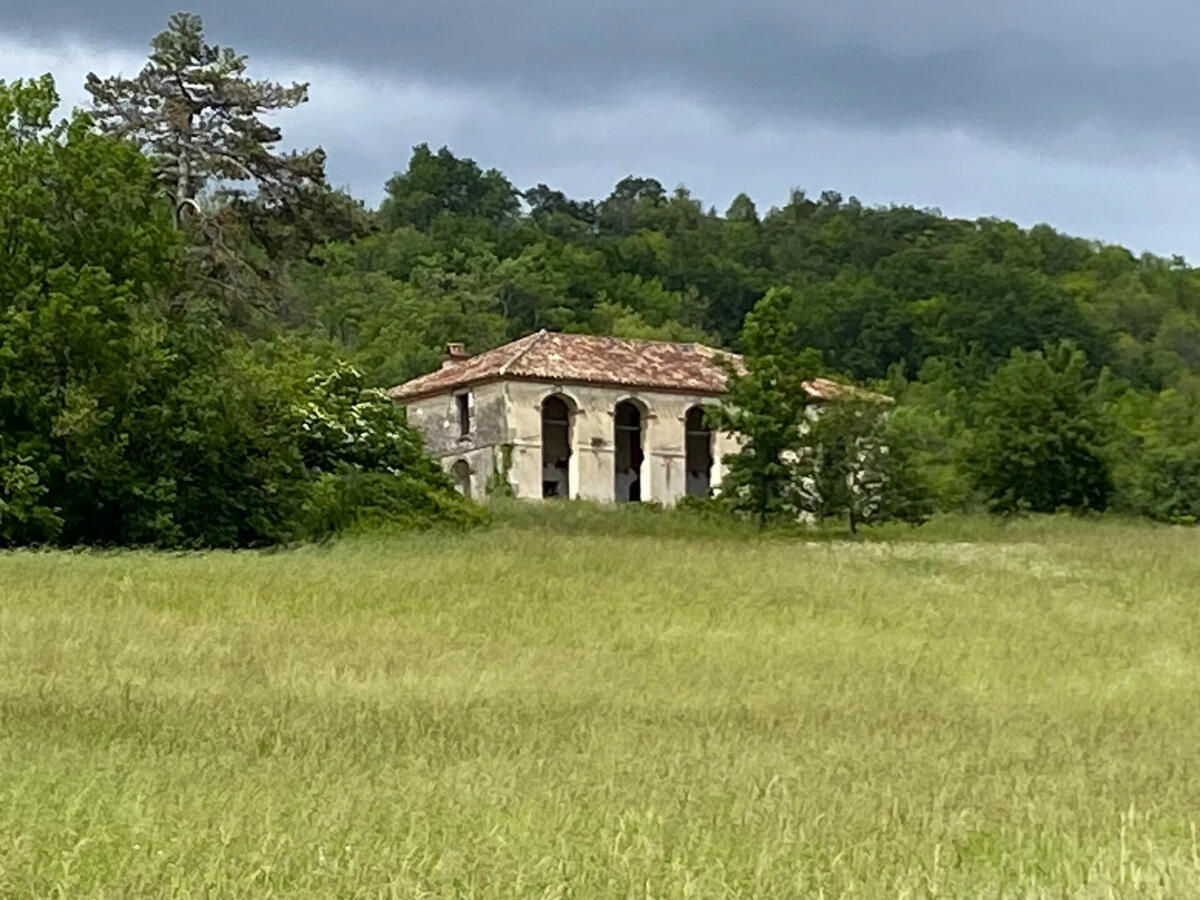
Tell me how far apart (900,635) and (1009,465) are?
37209mm

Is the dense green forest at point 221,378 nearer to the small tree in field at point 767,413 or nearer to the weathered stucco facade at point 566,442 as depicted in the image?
the small tree in field at point 767,413

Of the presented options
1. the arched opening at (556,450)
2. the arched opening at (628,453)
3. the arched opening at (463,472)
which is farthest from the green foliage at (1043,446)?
the arched opening at (463,472)

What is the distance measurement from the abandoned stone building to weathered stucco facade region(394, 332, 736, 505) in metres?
0.05

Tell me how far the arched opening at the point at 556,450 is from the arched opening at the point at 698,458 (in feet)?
16.5

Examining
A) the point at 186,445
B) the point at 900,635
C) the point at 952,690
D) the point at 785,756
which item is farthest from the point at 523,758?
the point at 186,445

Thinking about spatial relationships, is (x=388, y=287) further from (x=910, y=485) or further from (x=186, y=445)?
(x=186, y=445)

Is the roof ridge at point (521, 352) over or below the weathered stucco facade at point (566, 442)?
over

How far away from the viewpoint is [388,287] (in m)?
99.9

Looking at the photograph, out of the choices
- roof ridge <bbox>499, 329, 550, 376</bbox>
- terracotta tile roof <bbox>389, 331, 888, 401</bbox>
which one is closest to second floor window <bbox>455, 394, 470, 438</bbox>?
terracotta tile roof <bbox>389, 331, 888, 401</bbox>

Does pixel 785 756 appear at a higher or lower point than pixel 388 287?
lower

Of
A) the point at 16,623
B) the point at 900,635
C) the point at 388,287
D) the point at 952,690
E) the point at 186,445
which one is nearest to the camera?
the point at 952,690

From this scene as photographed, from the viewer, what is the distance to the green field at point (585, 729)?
7445 mm

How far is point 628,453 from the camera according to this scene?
65.8 m

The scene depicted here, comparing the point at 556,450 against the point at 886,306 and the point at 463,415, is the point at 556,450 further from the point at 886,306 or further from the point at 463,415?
the point at 886,306
